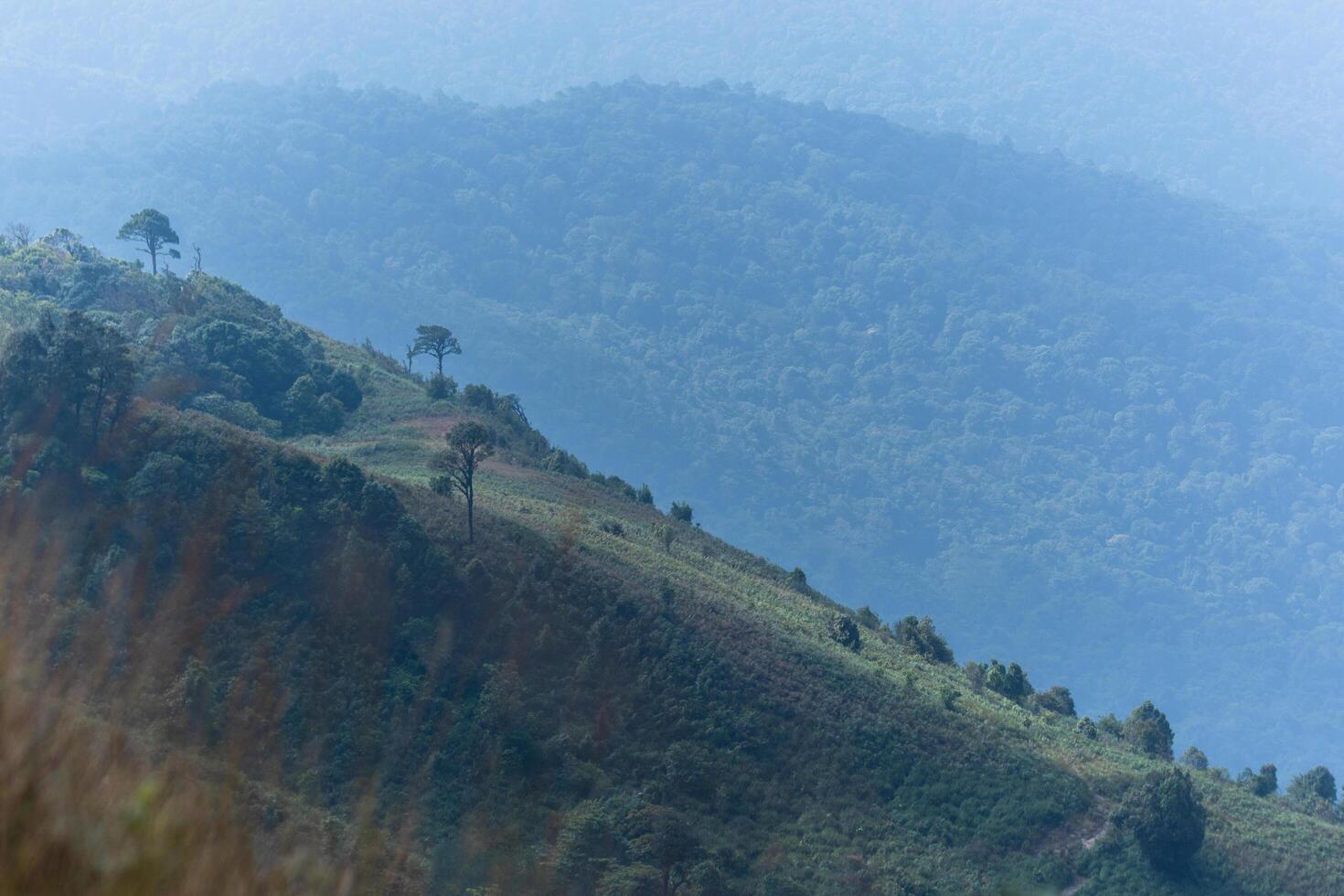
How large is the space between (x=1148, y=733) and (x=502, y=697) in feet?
85.5

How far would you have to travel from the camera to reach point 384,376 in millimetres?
58875

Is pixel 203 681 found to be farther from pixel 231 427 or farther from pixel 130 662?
pixel 231 427

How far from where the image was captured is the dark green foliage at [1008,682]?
43969 mm

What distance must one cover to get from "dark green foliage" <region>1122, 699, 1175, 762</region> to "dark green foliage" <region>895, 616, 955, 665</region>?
6.78m

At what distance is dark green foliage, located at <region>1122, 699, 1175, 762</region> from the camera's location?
4275 cm

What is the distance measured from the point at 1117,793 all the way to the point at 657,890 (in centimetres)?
1456

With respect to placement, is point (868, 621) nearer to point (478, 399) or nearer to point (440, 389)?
point (478, 399)

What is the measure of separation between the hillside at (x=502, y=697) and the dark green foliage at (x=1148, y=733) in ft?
13.3

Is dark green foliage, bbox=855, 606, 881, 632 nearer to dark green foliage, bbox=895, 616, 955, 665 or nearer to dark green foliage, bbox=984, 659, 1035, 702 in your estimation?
Answer: dark green foliage, bbox=895, 616, 955, 665

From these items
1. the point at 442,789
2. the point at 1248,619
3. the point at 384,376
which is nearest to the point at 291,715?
the point at 442,789

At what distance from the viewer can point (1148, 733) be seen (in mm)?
43875

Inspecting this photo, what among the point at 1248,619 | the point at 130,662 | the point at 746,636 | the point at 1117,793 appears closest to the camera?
the point at 130,662

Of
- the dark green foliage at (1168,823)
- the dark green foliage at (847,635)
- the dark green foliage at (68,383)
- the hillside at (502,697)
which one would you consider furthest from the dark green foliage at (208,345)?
the dark green foliage at (1168,823)

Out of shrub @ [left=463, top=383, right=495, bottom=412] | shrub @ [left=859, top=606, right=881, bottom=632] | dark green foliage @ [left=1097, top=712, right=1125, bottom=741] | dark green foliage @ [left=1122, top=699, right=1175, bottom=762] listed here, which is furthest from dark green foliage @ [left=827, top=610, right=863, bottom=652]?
shrub @ [left=463, top=383, right=495, bottom=412]
